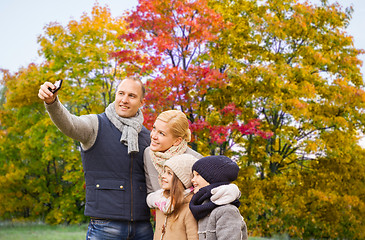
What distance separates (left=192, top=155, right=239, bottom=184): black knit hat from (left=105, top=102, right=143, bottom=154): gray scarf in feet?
1.97

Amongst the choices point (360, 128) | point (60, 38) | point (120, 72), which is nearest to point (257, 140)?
point (360, 128)

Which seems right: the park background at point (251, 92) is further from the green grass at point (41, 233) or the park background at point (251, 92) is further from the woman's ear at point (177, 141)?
the woman's ear at point (177, 141)

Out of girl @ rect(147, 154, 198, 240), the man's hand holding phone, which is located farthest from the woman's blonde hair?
the man's hand holding phone

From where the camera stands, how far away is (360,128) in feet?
49.2

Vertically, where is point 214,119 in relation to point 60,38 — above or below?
below

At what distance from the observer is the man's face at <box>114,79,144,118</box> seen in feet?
11.4

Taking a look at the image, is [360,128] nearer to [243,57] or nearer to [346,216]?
[346,216]

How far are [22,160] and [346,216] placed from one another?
48.8 feet

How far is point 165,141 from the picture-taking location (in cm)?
325

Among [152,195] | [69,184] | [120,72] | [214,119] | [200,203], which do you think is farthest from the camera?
[69,184]

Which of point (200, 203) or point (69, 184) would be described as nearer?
point (200, 203)

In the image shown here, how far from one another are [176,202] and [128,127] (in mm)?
800

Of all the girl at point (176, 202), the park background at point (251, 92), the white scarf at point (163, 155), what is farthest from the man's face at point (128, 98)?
the park background at point (251, 92)

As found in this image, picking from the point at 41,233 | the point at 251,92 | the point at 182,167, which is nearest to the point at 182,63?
the point at 251,92
